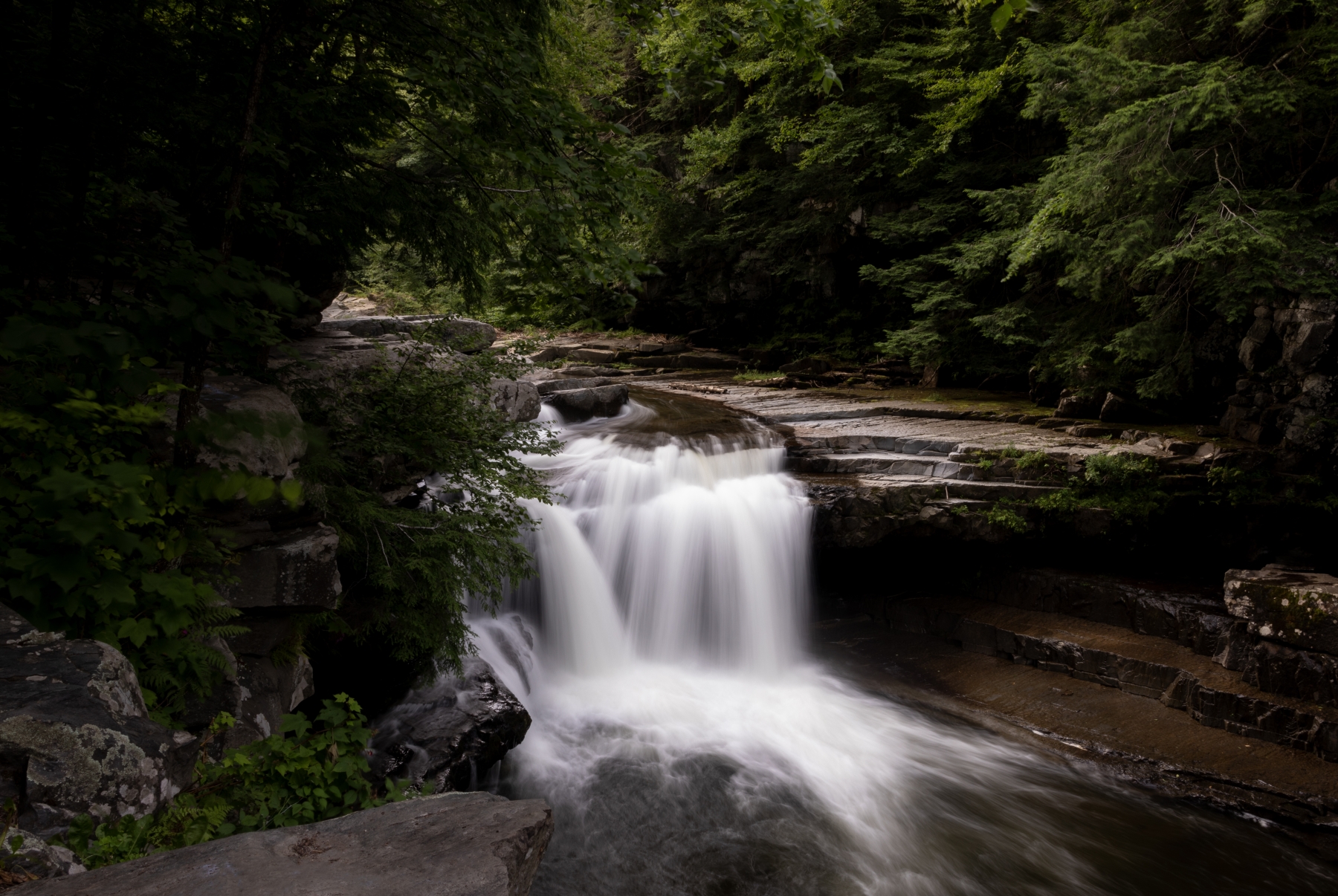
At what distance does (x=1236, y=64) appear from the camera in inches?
305

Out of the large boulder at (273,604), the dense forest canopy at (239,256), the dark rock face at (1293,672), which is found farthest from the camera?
the dark rock face at (1293,672)

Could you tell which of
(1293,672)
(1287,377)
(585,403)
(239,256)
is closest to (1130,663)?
(1293,672)

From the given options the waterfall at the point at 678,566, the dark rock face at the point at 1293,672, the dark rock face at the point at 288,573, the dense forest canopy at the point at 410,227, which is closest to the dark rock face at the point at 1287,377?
the dense forest canopy at the point at 410,227

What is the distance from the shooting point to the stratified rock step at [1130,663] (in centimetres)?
575

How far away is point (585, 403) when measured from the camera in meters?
11.8

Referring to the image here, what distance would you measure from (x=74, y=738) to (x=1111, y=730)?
24.9ft

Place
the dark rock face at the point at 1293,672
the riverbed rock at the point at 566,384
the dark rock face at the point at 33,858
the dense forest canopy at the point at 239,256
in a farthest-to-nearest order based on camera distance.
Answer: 1. the riverbed rock at the point at 566,384
2. the dark rock face at the point at 1293,672
3. the dense forest canopy at the point at 239,256
4. the dark rock face at the point at 33,858

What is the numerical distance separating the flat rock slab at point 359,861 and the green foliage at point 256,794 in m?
0.31

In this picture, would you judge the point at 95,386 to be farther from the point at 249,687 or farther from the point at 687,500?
the point at 687,500

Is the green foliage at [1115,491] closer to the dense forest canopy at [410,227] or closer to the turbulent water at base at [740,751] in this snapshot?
the dense forest canopy at [410,227]

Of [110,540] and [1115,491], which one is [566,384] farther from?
[110,540]

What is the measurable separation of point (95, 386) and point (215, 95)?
2.15 metres

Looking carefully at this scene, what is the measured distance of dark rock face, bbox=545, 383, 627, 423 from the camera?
1176 centimetres

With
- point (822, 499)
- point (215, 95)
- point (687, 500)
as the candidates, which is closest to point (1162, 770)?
point (822, 499)
